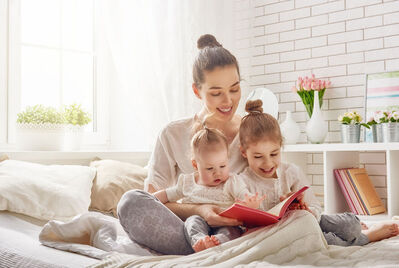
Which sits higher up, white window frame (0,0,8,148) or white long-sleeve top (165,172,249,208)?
white window frame (0,0,8,148)

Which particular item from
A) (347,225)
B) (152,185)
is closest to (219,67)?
(152,185)

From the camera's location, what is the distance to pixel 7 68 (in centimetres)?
309

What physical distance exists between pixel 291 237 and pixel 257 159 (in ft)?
1.41

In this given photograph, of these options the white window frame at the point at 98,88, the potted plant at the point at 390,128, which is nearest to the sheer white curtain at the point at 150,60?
the white window frame at the point at 98,88

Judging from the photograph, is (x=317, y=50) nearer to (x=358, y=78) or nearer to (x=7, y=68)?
(x=358, y=78)

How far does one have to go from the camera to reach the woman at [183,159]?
1504 millimetres

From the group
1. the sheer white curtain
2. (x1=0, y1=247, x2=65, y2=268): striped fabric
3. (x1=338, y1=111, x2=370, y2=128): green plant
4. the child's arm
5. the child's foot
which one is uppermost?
the sheer white curtain

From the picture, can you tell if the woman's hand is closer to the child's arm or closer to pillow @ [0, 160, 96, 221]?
the child's arm

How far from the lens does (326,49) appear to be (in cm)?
365

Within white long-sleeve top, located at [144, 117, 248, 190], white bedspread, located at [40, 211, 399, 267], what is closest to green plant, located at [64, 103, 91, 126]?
white long-sleeve top, located at [144, 117, 248, 190]

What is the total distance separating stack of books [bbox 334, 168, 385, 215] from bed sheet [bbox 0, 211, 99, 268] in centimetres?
189

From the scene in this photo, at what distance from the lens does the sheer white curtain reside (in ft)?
11.4

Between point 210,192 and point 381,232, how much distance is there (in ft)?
2.01

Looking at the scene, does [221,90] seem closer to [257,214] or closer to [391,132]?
[257,214]
